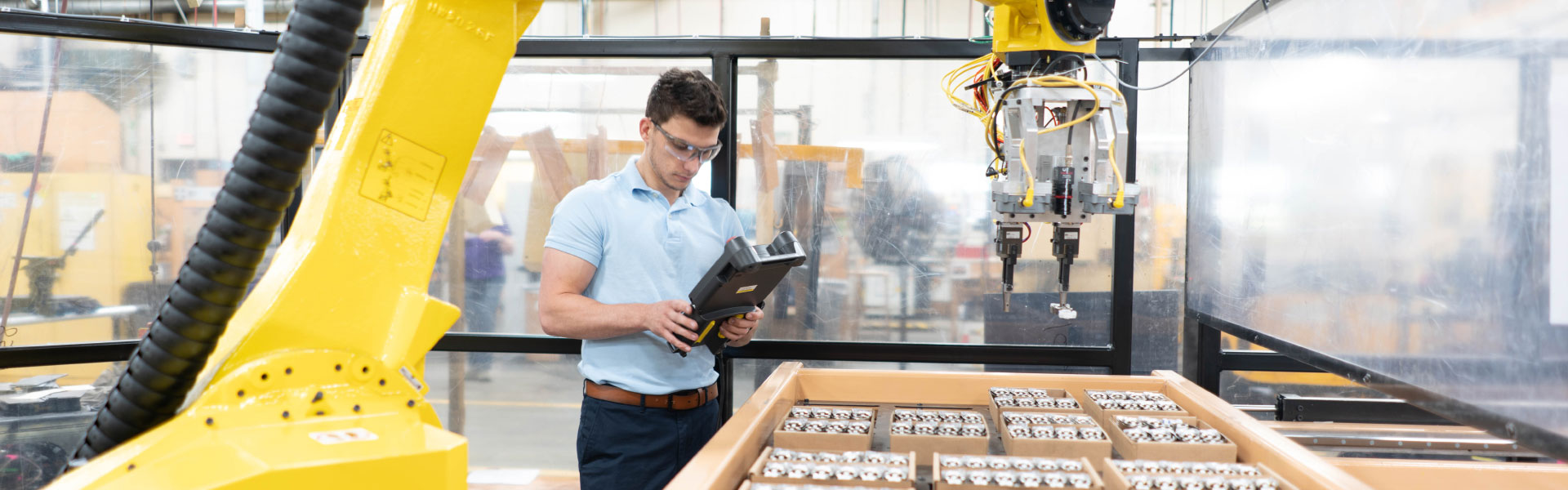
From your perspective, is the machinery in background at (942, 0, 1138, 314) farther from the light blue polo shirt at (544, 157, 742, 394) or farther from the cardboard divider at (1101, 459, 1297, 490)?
the light blue polo shirt at (544, 157, 742, 394)

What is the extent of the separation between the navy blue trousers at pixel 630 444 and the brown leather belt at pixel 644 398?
1cm

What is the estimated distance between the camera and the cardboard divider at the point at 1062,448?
1.54 m

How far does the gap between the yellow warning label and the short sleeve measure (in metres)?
0.99

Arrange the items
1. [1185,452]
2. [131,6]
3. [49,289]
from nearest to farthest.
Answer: [1185,452] < [49,289] < [131,6]

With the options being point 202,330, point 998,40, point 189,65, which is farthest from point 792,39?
point 202,330

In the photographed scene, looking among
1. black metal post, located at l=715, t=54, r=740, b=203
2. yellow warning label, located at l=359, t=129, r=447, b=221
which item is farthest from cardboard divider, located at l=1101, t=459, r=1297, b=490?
black metal post, located at l=715, t=54, r=740, b=203

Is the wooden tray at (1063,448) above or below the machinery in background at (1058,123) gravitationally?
below

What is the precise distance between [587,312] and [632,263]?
0.17 m

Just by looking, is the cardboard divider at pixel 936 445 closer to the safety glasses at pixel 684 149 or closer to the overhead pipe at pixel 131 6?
the safety glasses at pixel 684 149

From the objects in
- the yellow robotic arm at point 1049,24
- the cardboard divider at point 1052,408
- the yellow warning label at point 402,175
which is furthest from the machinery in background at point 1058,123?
the yellow warning label at point 402,175

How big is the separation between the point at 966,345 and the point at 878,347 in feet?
0.97

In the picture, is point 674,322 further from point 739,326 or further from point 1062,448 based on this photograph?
point 1062,448

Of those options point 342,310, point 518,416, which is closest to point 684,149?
point 342,310

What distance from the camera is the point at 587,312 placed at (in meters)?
1.97
